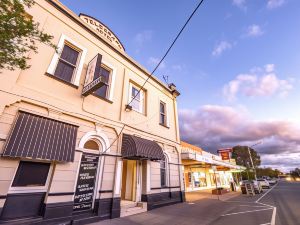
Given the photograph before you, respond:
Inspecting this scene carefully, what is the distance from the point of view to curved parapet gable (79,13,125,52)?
1000cm

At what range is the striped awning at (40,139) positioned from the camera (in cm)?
530

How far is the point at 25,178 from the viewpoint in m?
5.65

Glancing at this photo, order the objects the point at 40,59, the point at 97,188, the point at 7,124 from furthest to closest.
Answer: the point at 97,188 < the point at 40,59 < the point at 7,124

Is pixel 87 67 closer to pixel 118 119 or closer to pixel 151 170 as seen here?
pixel 118 119

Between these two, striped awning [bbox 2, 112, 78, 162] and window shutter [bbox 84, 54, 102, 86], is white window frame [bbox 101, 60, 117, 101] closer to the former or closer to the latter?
window shutter [bbox 84, 54, 102, 86]

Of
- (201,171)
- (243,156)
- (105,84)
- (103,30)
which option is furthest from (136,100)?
(243,156)

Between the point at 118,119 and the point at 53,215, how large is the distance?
4.92 metres

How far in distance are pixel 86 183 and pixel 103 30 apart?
8.89 metres

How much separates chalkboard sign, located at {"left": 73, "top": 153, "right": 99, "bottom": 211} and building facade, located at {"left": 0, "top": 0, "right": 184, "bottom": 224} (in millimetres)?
40

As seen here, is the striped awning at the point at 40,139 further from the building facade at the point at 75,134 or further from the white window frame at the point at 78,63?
the white window frame at the point at 78,63

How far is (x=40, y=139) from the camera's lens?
581 cm

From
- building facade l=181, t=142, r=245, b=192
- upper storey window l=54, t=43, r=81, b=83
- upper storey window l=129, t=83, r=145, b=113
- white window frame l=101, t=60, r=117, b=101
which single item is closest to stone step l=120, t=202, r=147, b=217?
upper storey window l=129, t=83, r=145, b=113

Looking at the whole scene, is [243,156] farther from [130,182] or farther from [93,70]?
[93,70]

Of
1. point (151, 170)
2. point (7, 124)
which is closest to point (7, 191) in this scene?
point (7, 124)
